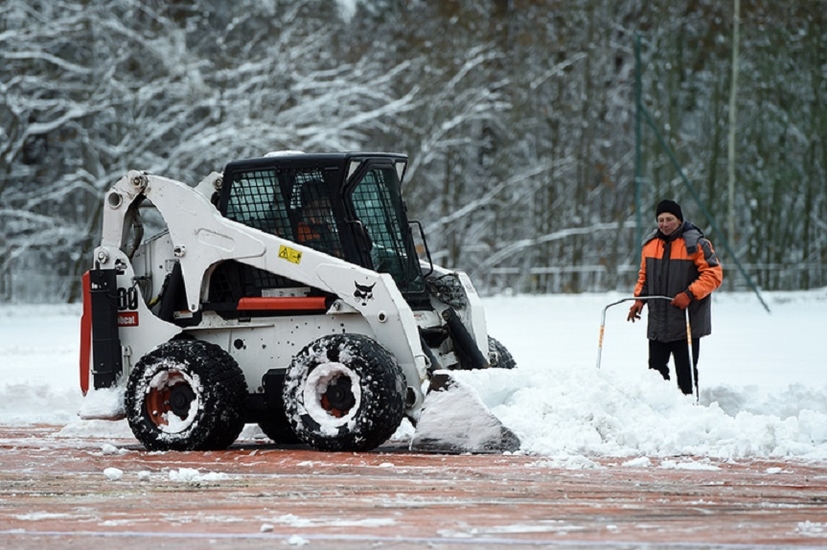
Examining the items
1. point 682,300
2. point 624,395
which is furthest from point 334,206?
point 682,300

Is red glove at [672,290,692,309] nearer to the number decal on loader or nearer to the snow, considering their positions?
the snow

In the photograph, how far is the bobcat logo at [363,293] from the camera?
33.9 feet

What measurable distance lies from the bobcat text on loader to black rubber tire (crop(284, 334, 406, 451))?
0.01m

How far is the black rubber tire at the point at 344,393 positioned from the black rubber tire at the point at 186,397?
54 cm

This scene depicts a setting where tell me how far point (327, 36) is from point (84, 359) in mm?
26536

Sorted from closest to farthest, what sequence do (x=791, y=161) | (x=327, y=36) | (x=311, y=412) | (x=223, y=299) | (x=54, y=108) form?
1. (x=311, y=412)
2. (x=223, y=299)
3. (x=54, y=108)
4. (x=327, y=36)
5. (x=791, y=161)

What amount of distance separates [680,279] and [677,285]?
5cm

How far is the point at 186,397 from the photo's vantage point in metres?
10.8

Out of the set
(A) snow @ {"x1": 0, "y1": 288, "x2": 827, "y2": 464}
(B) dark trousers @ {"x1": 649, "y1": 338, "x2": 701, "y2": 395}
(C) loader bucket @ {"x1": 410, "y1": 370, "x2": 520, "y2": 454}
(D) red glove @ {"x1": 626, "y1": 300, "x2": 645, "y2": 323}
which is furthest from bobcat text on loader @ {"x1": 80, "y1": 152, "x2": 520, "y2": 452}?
(B) dark trousers @ {"x1": 649, "y1": 338, "x2": 701, "y2": 395}

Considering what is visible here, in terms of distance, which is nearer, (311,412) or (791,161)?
(311,412)

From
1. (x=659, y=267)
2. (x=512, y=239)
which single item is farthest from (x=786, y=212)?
(x=659, y=267)

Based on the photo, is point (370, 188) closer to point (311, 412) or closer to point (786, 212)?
point (311, 412)

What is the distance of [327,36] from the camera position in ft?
122

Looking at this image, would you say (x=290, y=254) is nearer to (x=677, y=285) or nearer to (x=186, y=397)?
(x=186, y=397)
